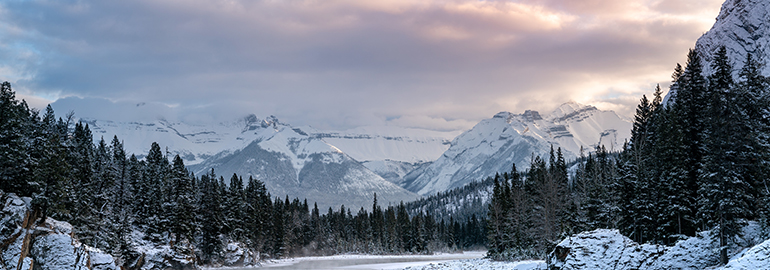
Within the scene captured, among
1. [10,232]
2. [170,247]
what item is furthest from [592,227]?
[10,232]

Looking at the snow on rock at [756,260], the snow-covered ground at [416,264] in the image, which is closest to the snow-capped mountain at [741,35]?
the snow-covered ground at [416,264]

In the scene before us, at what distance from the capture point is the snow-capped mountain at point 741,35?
143 m

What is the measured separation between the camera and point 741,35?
14862 centimetres

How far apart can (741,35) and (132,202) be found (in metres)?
165

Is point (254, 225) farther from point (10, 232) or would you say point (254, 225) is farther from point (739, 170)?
point (739, 170)

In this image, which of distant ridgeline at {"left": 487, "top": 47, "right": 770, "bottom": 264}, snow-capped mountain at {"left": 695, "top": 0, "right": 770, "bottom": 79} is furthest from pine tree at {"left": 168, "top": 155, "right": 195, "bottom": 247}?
snow-capped mountain at {"left": 695, "top": 0, "right": 770, "bottom": 79}

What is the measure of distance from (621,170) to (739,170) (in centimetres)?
2583

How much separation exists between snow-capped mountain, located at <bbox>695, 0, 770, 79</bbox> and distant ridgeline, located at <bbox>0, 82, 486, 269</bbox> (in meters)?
124

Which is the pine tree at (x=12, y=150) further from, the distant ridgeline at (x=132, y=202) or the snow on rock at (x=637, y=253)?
the snow on rock at (x=637, y=253)

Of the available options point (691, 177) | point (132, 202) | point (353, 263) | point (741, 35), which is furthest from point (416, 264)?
point (741, 35)

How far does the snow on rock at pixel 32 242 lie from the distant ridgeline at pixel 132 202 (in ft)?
3.46

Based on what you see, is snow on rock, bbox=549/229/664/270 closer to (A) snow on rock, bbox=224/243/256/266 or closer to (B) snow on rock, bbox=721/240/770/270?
(B) snow on rock, bbox=721/240/770/270

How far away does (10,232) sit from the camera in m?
45.7

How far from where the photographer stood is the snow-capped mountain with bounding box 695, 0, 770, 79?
143 metres
